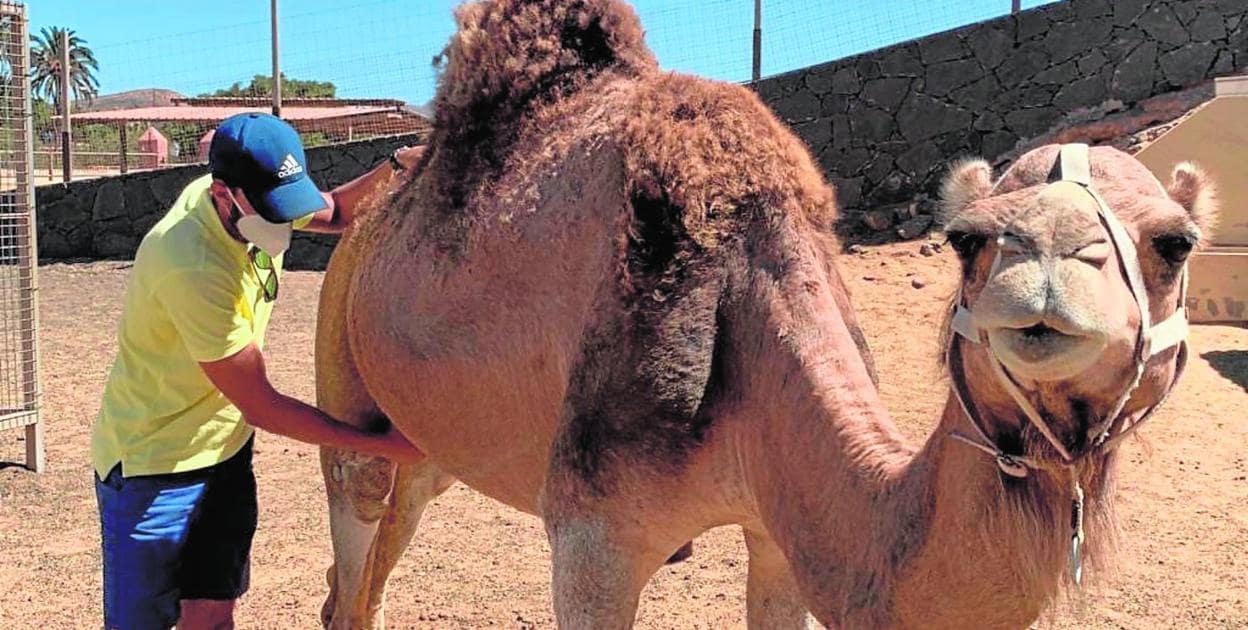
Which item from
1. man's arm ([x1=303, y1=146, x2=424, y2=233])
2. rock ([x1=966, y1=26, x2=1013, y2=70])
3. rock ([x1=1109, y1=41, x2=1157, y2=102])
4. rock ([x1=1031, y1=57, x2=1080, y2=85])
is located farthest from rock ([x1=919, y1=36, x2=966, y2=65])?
man's arm ([x1=303, y1=146, x2=424, y2=233])

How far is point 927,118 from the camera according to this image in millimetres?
12930

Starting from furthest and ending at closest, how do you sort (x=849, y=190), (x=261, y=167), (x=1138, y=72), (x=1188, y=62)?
(x=849, y=190), (x=1138, y=72), (x=1188, y=62), (x=261, y=167)

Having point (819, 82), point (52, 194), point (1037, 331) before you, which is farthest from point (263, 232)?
point (52, 194)

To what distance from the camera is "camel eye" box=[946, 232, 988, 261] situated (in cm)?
171

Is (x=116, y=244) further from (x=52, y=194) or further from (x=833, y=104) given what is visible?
(x=833, y=104)

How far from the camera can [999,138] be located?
41.1ft

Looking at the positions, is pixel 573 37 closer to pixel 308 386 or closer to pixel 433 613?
pixel 433 613

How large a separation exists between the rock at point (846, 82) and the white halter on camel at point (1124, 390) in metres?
11.9

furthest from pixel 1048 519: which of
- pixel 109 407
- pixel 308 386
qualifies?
pixel 308 386

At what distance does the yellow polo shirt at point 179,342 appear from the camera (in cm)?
310

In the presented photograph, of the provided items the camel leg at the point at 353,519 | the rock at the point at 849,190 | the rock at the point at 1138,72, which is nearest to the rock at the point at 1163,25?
the rock at the point at 1138,72

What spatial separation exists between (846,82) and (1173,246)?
12077mm

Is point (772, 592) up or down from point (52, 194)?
down

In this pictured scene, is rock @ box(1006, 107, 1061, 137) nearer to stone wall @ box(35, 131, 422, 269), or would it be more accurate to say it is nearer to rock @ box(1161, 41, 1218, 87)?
rock @ box(1161, 41, 1218, 87)
